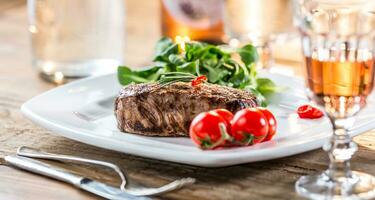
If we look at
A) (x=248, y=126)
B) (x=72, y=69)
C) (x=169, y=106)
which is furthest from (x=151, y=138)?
(x=72, y=69)

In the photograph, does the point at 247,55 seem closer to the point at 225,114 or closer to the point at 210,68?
the point at 210,68

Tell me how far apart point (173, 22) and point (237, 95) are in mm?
685

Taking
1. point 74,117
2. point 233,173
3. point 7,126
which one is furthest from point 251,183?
point 7,126

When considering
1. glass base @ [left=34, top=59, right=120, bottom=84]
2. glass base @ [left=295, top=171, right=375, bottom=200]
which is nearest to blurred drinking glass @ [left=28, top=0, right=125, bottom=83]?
glass base @ [left=34, top=59, right=120, bottom=84]

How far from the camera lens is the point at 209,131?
1.22 metres

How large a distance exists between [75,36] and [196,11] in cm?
30

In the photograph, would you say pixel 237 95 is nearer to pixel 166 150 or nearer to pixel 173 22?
pixel 166 150

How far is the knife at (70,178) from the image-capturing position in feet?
3.82

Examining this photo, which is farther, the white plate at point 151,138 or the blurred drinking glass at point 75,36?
the blurred drinking glass at point 75,36

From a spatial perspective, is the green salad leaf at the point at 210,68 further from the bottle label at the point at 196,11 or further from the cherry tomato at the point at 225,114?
the bottle label at the point at 196,11

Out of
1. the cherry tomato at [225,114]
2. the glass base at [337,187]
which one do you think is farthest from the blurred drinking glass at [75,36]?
the glass base at [337,187]

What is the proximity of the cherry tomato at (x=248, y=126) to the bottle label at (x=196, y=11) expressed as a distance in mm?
745

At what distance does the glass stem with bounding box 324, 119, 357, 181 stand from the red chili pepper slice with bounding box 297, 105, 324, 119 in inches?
8.0

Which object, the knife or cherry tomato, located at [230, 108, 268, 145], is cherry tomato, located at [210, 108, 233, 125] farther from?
the knife
